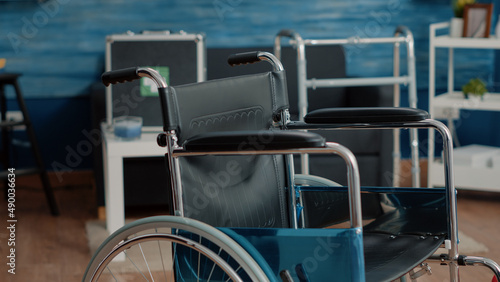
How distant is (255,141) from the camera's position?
1.24 m

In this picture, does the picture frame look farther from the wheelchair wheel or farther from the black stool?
the wheelchair wheel

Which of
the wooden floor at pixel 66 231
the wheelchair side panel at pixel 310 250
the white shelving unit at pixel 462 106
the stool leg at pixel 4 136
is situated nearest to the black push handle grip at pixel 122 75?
the wheelchair side panel at pixel 310 250

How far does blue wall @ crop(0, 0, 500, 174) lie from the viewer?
3.60m

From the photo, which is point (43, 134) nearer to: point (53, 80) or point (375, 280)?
point (53, 80)

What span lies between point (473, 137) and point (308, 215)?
2573 mm

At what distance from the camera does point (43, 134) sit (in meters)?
3.70

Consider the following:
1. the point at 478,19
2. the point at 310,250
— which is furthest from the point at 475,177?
the point at 310,250

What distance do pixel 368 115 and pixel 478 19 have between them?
2.08 metres

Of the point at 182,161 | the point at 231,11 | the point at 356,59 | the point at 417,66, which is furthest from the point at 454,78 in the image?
the point at 182,161

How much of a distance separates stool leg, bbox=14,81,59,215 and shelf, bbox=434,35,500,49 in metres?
1.95

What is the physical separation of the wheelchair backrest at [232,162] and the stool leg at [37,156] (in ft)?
5.69

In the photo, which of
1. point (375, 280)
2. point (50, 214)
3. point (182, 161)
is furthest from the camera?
point (50, 214)

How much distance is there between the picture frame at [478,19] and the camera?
334 cm

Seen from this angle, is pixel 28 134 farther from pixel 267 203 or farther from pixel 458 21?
Result: pixel 458 21
